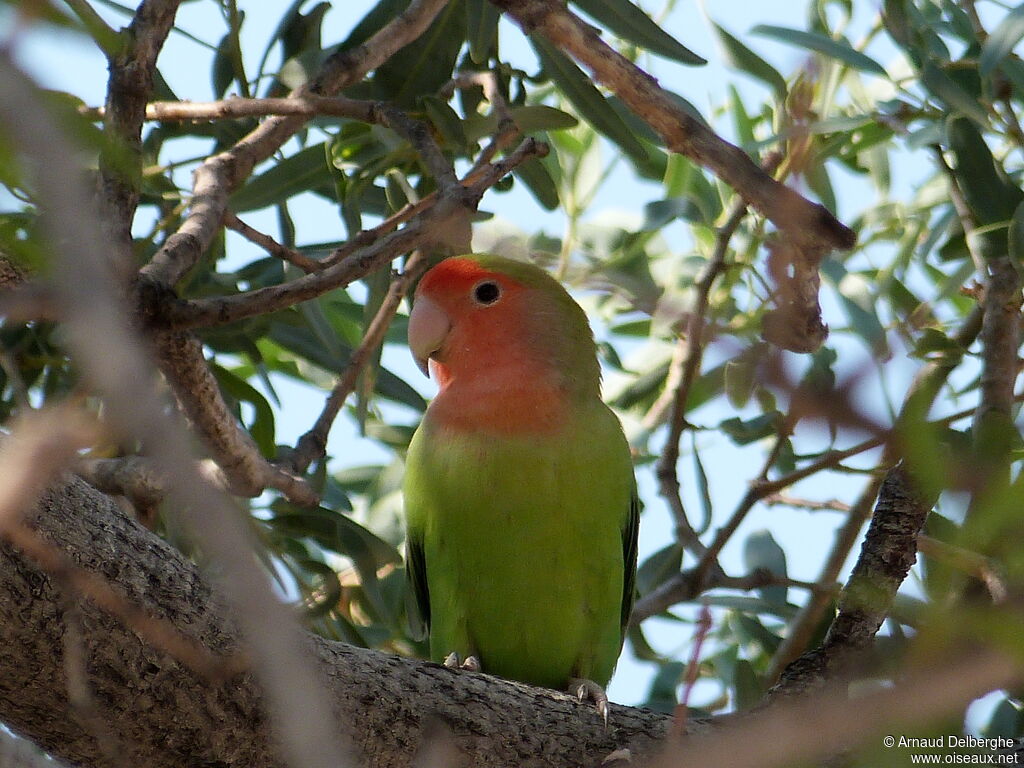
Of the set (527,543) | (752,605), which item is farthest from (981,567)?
(752,605)

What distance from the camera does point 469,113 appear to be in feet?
8.59

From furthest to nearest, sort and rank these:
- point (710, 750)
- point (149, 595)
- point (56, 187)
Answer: point (149, 595)
point (710, 750)
point (56, 187)

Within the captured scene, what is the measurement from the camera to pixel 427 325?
9.34ft

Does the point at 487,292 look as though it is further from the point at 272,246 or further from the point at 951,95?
the point at 951,95

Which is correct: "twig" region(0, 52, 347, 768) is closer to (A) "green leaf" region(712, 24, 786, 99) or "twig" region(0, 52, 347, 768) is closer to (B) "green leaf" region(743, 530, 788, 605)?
(A) "green leaf" region(712, 24, 786, 99)

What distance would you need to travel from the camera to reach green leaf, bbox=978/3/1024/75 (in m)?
2.09

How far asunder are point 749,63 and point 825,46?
0.59ft

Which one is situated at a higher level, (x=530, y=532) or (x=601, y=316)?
(x=601, y=316)

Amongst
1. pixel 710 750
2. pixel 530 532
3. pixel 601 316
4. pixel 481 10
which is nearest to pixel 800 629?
pixel 530 532

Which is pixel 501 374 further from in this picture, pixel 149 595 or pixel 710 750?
pixel 710 750

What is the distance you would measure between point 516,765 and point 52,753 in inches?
27.4

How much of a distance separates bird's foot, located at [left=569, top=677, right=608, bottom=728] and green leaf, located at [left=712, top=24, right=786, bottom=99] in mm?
1354

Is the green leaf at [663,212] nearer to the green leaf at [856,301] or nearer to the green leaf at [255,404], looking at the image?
the green leaf at [856,301]

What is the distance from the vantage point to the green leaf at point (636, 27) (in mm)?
2160
